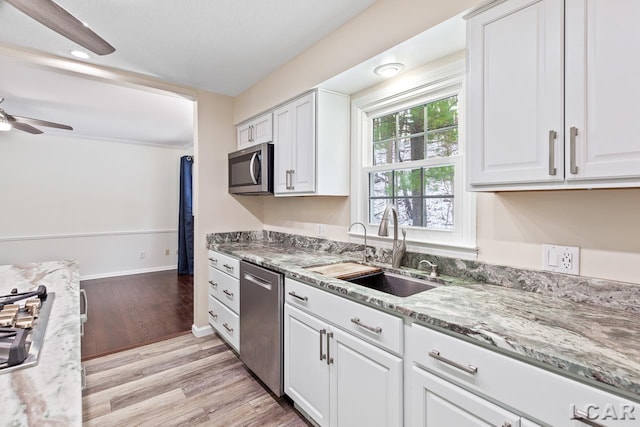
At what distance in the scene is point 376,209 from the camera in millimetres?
2266

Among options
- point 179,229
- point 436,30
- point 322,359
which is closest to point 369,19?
point 436,30

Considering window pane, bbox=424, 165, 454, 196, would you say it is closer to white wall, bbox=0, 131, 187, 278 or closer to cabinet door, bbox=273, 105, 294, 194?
cabinet door, bbox=273, 105, 294, 194

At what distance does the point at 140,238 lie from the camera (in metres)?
5.60

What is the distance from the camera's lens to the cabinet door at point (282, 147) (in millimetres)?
2461

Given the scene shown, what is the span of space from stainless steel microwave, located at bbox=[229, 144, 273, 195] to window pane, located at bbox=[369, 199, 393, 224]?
90 centimetres

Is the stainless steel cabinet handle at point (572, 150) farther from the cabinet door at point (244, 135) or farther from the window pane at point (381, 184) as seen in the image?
the cabinet door at point (244, 135)

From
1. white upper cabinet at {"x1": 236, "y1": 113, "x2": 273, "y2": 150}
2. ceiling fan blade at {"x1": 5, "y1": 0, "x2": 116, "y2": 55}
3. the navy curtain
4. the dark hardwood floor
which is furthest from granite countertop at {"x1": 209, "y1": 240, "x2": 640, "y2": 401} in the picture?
the navy curtain

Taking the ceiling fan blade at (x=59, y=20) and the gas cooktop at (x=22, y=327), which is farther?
the ceiling fan blade at (x=59, y=20)

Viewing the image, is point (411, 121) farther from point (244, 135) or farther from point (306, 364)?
point (244, 135)

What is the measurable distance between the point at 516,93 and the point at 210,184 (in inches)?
104

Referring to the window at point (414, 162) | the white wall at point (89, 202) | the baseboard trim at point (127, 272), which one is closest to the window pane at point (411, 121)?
the window at point (414, 162)

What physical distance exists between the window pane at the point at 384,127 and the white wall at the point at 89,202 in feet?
15.9

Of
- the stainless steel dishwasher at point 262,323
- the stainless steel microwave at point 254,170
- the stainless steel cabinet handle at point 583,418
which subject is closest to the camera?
the stainless steel cabinet handle at point 583,418

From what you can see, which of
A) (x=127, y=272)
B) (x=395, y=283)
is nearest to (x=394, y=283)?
(x=395, y=283)
